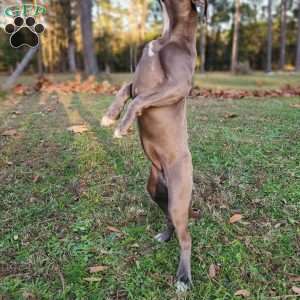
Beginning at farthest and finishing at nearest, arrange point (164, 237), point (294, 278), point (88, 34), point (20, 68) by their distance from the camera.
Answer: point (88, 34)
point (164, 237)
point (294, 278)
point (20, 68)

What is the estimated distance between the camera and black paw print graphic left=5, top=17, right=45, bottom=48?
227cm

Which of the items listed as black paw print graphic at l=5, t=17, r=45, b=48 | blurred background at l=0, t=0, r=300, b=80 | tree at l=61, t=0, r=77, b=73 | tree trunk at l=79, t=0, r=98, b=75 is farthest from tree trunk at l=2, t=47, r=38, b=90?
blurred background at l=0, t=0, r=300, b=80

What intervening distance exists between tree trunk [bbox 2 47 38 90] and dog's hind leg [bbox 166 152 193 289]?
107 cm

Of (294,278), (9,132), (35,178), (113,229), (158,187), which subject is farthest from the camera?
(9,132)

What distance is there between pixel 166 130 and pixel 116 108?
0.34 m

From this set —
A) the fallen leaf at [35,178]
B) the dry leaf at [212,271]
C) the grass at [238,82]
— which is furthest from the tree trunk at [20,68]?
the grass at [238,82]

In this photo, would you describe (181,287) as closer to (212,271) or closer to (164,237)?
(212,271)

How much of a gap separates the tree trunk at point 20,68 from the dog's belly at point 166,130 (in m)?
0.83

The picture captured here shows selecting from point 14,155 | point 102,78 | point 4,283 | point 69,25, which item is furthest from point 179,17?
point 69,25

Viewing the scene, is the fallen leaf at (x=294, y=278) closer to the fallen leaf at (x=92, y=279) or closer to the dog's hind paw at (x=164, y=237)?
the dog's hind paw at (x=164, y=237)

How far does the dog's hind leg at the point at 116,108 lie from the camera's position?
243cm

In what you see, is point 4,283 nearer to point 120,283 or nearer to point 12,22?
point 120,283

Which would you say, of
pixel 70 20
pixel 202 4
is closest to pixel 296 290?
pixel 202 4

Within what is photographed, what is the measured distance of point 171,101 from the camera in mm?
2309
